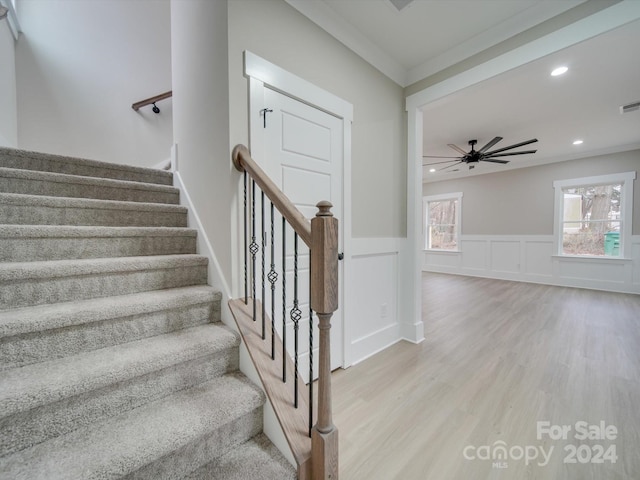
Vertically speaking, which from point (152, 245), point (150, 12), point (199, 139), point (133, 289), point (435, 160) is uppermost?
point (150, 12)

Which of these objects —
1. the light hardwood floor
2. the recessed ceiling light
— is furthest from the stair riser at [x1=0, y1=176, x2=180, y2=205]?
the recessed ceiling light

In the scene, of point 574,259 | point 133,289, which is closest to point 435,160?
point 574,259

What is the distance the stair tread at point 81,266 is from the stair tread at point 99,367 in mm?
394

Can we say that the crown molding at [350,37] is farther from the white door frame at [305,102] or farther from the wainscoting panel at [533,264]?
the wainscoting panel at [533,264]

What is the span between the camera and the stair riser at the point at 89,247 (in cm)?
132

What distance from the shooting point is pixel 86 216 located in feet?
5.40

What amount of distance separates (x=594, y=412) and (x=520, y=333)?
4.43ft

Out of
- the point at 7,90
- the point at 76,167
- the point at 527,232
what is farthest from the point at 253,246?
the point at 527,232

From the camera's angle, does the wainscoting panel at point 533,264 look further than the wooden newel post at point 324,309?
Yes

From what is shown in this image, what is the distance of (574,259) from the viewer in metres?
5.27

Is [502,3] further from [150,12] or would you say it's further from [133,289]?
[150,12]

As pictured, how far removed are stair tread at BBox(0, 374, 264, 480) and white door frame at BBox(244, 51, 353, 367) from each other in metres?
1.20

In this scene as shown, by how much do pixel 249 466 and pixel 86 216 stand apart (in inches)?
65.8

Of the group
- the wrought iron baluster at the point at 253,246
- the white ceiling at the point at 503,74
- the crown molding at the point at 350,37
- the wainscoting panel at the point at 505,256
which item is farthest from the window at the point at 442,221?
the wrought iron baluster at the point at 253,246
